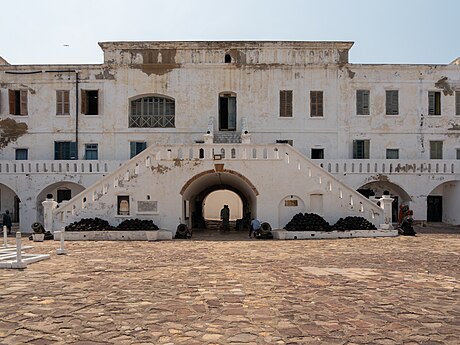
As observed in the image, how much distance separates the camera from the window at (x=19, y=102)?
2714 centimetres

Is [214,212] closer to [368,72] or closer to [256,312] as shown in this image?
[368,72]

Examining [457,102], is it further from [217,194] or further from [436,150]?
[217,194]

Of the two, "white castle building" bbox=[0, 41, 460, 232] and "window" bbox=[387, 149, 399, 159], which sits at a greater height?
"white castle building" bbox=[0, 41, 460, 232]

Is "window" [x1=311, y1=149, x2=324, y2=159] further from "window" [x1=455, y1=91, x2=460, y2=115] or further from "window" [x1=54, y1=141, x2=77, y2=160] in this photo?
"window" [x1=54, y1=141, x2=77, y2=160]

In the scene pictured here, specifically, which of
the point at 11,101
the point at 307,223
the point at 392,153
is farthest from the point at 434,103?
the point at 11,101

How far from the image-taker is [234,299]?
8008 mm

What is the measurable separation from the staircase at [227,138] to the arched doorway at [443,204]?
41.1 ft

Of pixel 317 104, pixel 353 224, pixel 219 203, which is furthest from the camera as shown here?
pixel 219 203

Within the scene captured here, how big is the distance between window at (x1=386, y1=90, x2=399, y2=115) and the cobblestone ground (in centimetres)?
1520

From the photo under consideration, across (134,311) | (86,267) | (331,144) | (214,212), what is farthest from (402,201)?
(134,311)

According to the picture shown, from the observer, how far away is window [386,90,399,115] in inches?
1067

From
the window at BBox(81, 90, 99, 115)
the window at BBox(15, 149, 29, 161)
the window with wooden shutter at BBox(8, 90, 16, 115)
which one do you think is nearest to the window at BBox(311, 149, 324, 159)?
the window at BBox(81, 90, 99, 115)

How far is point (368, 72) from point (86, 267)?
865 inches

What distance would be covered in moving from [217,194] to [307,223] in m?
18.0
